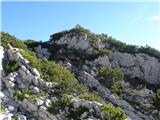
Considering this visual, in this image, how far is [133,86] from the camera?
52.7 metres

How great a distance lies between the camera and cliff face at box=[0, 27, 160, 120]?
41.2 m

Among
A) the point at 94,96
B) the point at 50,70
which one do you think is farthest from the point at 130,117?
the point at 50,70

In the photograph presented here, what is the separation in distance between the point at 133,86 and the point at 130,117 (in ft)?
27.0

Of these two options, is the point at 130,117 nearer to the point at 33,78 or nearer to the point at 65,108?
the point at 65,108

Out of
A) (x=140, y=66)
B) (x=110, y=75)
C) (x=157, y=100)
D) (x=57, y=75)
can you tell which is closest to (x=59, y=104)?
(x=57, y=75)

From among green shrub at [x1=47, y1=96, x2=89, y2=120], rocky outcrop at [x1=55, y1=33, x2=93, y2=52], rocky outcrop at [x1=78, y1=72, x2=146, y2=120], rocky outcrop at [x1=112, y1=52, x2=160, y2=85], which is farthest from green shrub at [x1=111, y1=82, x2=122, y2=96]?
green shrub at [x1=47, y1=96, x2=89, y2=120]

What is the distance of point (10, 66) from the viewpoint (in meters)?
46.4

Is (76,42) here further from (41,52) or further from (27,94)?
(27,94)

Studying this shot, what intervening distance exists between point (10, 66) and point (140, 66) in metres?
21.0

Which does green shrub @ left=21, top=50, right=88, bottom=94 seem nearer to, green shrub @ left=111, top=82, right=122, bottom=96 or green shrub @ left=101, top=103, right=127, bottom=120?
green shrub @ left=111, top=82, right=122, bottom=96

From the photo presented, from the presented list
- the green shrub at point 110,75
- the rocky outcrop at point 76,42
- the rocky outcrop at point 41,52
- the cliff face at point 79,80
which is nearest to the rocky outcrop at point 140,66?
the cliff face at point 79,80

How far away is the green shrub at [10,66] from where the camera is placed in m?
45.4

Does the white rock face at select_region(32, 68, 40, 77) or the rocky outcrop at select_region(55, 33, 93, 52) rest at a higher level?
the rocky outcrop at select_region(55, 33, 93, 52)

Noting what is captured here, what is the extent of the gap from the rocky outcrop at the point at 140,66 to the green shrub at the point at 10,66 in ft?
55.1
